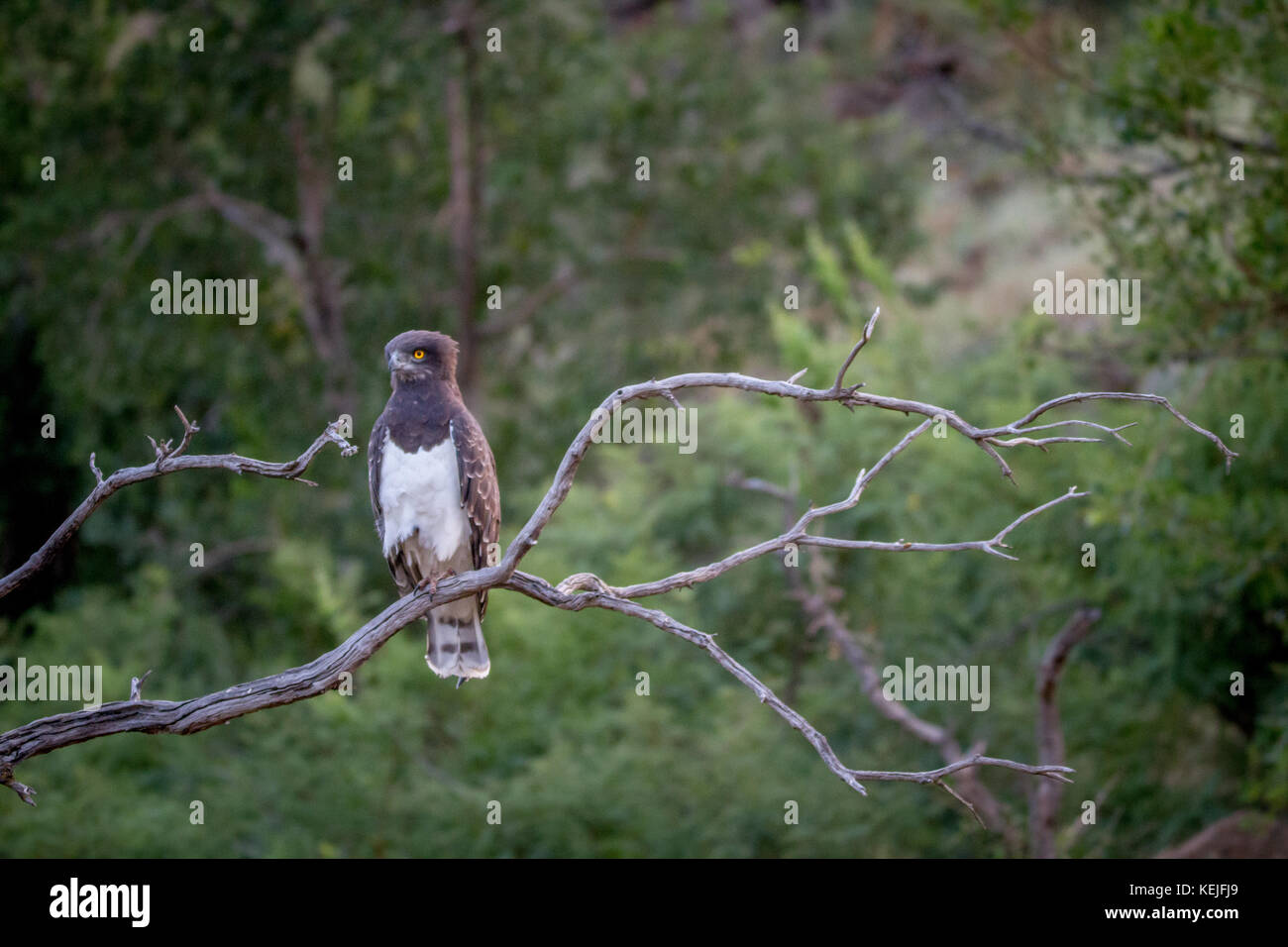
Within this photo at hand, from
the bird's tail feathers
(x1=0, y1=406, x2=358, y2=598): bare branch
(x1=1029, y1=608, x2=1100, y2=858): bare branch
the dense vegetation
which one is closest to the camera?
(x1=0, y1=406, x2=358, y2=598): bare branch

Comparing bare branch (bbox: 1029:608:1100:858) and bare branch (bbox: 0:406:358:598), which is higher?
bare branch (bbox: 0:406:358:598)

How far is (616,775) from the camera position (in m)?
10.9

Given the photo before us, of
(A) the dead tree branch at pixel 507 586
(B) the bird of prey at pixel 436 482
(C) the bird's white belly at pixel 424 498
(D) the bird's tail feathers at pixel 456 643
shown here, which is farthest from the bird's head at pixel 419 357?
(A) the dead tree branch at pixel 507 586

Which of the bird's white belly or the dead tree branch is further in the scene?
the bird's white belly

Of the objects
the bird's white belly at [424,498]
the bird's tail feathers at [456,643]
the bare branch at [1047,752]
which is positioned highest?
the bird's white belly at [424,498]

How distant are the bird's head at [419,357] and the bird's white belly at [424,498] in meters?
0.29

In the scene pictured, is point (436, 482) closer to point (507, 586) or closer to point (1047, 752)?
point (507, 586)

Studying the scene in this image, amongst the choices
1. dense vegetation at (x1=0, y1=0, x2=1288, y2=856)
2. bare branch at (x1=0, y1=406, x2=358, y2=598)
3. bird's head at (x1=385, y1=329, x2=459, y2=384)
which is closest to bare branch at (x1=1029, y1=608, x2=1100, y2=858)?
dense vegetation at (x1=0, y1=0, x2=1288, y2=856)

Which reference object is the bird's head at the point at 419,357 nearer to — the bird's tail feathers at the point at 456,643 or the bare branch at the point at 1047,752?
the bird's tail feathers at the point at 456,643

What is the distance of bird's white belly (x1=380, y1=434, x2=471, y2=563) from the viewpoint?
19.2 ft

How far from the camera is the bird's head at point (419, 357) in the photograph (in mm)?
5836

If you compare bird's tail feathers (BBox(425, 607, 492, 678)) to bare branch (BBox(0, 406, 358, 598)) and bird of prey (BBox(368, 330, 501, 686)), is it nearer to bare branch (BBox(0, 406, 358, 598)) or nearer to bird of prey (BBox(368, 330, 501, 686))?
bird of prey (BBox(368, 330, 501, 686))

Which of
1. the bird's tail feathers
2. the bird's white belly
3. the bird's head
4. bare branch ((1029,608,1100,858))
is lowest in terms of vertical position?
bare branch ((1029,608,1100,858))

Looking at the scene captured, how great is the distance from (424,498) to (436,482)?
9 centimetres
